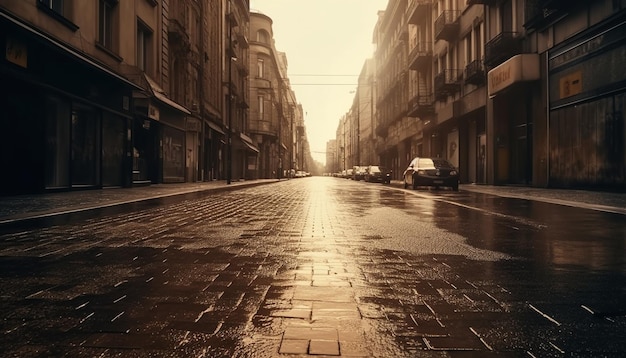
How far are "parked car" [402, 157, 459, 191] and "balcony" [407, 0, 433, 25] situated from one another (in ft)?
59.9

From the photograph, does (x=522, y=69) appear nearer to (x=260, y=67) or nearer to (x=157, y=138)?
(x=157, y=138)

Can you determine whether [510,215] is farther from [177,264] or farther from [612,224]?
[177,264]

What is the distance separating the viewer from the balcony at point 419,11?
36.4m

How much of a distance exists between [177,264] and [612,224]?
639cm

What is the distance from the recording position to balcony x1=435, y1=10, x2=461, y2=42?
98.9 ft

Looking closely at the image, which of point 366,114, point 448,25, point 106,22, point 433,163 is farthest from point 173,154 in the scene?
point 366,114

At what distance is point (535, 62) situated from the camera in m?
20.1

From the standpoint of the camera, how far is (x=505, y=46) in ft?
72.0

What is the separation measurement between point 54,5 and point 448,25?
74.1 feet

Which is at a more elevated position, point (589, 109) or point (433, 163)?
point (589, 109)

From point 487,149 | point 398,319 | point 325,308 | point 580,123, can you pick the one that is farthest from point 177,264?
point 487,149

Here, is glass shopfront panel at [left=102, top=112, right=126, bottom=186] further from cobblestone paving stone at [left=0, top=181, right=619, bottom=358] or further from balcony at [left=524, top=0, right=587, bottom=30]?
balcony at [left=524, top=0, right=587, bottom=30]

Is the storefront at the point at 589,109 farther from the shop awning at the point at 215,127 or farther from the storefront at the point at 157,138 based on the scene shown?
the shop awning at the point at 215,127

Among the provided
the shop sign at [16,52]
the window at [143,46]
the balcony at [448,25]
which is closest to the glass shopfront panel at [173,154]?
the window at [143,46]
